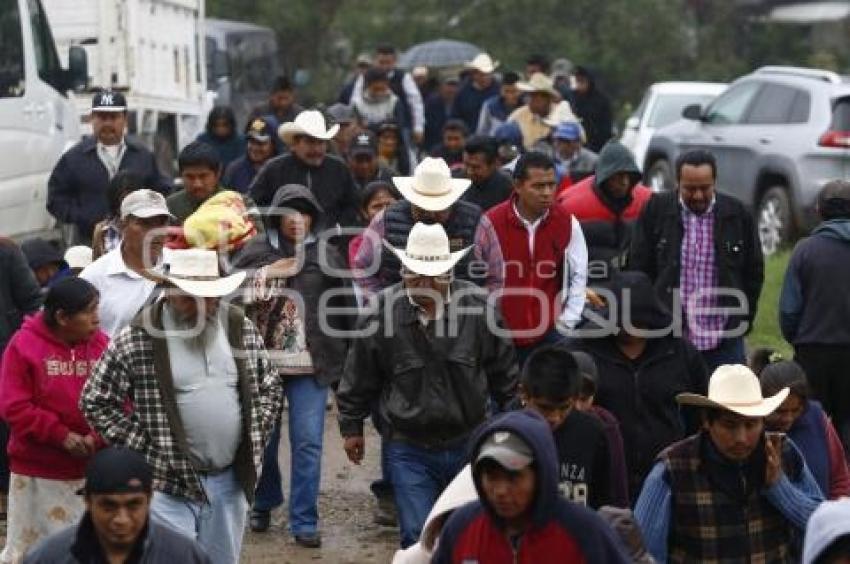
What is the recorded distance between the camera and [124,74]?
21.9 metres

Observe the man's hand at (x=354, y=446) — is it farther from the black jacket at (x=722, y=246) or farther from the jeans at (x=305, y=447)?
the black jacket at (x=722, y=246)

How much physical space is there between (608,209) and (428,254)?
3.46 metres

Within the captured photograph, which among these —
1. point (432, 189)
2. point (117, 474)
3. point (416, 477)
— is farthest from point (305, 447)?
point (117, 474)

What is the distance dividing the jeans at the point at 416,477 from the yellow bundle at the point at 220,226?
1.61 m

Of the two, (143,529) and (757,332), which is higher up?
(143,529)

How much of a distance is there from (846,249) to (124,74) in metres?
11.6

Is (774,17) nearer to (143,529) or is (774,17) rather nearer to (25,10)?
(25,10)

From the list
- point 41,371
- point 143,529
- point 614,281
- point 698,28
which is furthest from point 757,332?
point 698,28

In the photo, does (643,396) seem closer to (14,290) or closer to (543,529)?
(543,529)

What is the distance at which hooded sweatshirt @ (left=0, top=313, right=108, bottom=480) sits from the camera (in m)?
9.55

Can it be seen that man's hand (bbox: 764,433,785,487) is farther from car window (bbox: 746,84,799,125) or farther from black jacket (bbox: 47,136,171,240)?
car window (bbox: 746,84,799,125)

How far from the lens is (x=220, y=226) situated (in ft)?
37.0

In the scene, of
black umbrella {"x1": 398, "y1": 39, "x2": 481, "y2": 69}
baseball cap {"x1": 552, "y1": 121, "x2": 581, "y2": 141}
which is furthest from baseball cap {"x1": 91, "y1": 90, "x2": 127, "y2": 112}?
black umbrella {"x1": 398, "y1": 39, "x2": 481, "y2": 69}

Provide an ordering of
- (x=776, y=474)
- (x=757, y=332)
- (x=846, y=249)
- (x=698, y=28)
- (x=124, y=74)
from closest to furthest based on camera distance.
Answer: (x=776, y=474), (x=846, y=249), (x=757, y=332), (x=124, y=74), (x=698, y=28)
